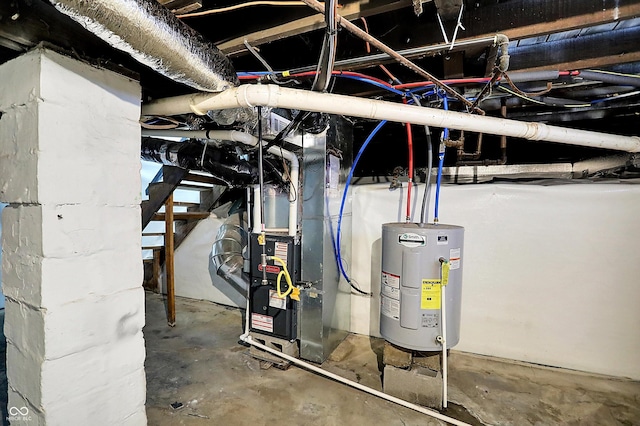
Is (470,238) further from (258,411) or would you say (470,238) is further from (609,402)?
(258,411)

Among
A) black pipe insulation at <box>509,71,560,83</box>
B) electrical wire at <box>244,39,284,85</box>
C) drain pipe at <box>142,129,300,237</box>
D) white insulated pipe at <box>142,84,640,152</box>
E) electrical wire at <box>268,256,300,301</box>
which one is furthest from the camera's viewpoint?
electrical wire at <box>268,256,300,301</box>

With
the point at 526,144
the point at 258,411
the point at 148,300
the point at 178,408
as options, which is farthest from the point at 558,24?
the point at 148,300

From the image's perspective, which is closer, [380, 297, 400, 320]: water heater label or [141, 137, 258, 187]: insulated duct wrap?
[380, 297, 400, 320]: water heater label

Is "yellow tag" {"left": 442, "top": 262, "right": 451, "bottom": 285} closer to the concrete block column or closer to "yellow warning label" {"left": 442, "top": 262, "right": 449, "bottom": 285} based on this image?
"yellow warning label" {"left": 442, "top": 262, "right": 449, "bottom": 285}

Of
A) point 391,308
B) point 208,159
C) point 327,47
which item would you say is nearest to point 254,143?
point 208,159

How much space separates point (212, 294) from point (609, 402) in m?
3.61

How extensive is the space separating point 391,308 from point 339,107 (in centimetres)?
129

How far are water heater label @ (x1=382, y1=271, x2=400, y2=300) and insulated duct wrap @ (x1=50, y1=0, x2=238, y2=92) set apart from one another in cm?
141


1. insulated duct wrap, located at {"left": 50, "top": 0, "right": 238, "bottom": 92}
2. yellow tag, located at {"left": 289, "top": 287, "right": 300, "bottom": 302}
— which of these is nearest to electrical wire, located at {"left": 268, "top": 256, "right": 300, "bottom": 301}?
yellow tag, located at {"left": 289, "top": 287, "right": 300, "bottom": 302}

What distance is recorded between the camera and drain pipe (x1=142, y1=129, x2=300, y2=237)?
180 cm

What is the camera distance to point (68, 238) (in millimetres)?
971

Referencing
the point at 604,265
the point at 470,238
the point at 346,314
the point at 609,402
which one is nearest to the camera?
the point at 609,402

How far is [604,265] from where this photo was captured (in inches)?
81.8

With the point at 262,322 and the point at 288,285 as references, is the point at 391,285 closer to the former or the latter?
the point at 288,285
